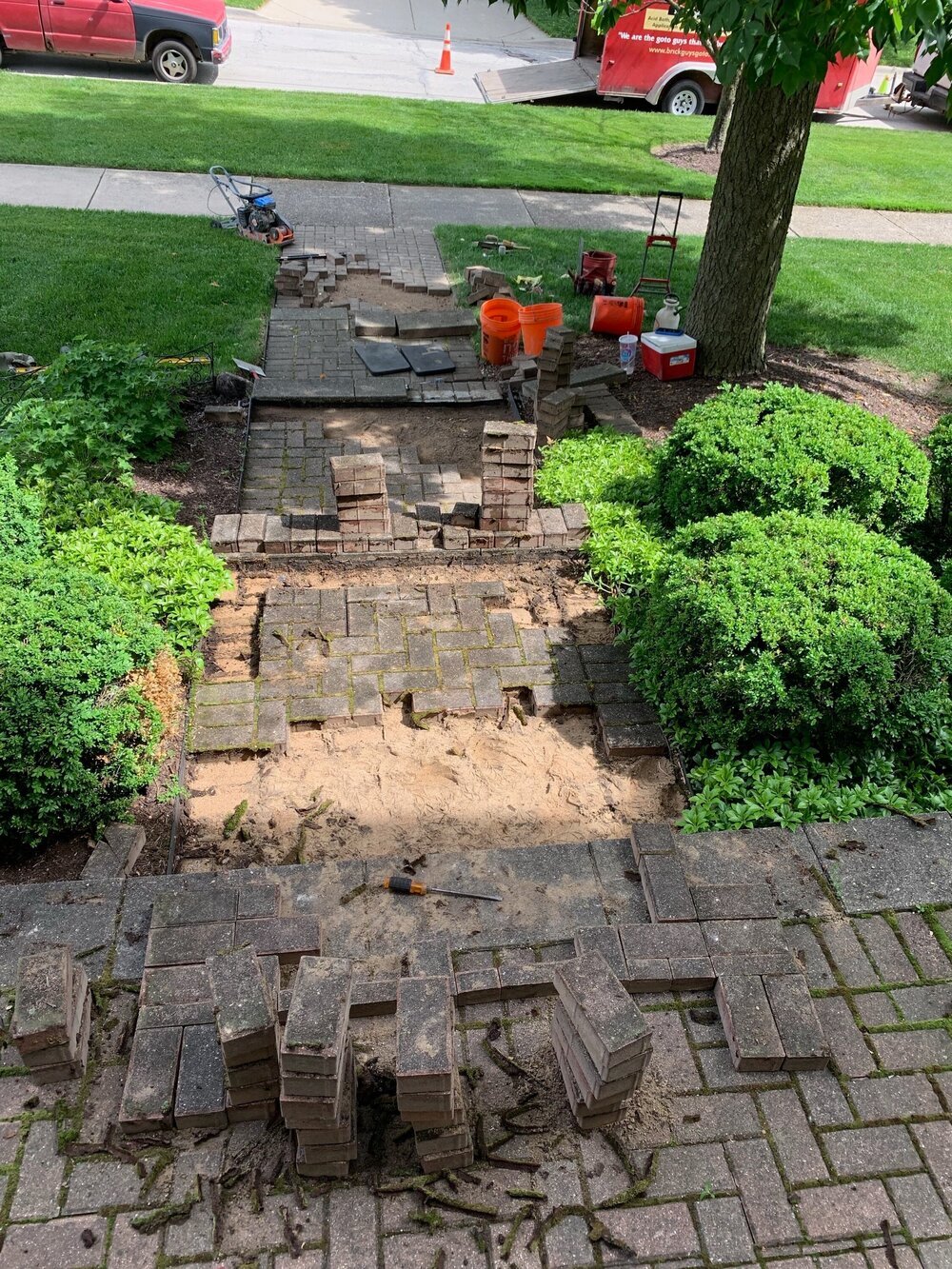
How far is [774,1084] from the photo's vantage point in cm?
312

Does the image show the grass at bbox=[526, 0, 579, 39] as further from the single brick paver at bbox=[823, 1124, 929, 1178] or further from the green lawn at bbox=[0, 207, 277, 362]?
the single brick paver at bbox=[823, 1124, 929, 1178]

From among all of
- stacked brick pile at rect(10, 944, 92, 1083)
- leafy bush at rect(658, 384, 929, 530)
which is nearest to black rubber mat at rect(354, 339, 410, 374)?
leafy bush at rect(658, 384, 929, 530)

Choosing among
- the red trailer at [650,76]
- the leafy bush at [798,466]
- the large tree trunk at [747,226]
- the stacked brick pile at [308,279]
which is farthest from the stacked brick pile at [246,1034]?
the red trailer at [650,76]

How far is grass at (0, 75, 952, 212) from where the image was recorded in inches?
540

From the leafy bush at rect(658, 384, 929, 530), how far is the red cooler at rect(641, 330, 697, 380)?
243 cm

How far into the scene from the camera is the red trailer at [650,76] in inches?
665

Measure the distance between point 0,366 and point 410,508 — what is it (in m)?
4.15

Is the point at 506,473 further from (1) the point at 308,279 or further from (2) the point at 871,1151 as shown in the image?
(1) the point at 308,279

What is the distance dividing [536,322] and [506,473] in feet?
10.7

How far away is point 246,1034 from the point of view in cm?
263

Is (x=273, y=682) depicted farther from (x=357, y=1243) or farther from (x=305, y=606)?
(x=357, y=1243)

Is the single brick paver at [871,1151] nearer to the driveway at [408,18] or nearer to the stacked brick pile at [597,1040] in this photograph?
the stacked brick pile at [597,1040]

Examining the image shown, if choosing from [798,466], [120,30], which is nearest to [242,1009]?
[798,466]

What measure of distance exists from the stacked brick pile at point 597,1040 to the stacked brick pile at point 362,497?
12.4 ft
